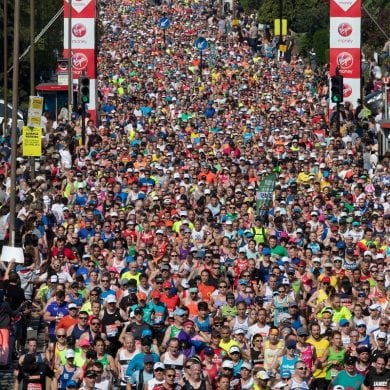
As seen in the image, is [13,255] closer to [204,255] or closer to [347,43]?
[204,255]

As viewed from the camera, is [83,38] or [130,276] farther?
[83,38]

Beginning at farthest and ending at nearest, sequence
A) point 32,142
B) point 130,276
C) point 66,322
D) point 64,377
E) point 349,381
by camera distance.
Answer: point 32,142
point 130,276
point 66,322
point 64,377
point 349,381

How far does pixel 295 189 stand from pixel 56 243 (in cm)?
709

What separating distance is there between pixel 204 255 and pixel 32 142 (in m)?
7.19

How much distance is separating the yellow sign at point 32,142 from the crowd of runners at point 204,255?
76cm

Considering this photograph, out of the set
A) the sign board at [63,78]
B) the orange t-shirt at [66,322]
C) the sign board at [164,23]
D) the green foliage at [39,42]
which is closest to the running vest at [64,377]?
the orange t-shirt at [66,322]

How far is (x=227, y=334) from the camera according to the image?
2294 cm

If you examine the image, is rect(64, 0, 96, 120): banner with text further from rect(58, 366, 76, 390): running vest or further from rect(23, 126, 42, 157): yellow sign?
rect(58, 366, 76, 390): running vest

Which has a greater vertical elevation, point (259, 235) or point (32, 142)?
point (32, 142)

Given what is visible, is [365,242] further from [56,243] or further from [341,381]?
[341,381]

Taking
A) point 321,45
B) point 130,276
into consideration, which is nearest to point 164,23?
point 321,45

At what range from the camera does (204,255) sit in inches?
1100

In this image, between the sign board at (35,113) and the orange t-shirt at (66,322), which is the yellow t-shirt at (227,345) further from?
the sign board at (35,113)

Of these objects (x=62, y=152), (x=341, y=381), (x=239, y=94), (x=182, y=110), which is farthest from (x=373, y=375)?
(x=239, y=94)
